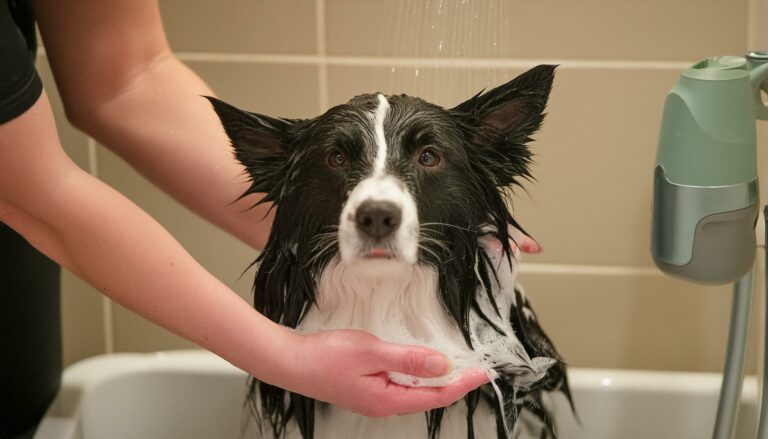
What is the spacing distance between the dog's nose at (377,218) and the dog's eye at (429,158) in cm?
6

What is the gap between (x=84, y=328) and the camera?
130 centimetres

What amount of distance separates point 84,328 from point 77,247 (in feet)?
2.11

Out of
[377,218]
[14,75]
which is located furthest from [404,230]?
[14,75]

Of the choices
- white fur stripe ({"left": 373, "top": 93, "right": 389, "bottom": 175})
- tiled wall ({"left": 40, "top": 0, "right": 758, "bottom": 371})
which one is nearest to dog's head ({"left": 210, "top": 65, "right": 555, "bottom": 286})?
white fur stripe ({"left": 373, "top": 93, "right": 389, "bottom": 175})

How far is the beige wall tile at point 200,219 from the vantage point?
3.69ft

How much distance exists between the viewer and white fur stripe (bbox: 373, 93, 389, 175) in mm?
652

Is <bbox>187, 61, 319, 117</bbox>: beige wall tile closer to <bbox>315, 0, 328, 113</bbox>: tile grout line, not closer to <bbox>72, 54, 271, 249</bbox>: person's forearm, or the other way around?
<bbox>315, 0, 328, 113</bbox>: tile grout line

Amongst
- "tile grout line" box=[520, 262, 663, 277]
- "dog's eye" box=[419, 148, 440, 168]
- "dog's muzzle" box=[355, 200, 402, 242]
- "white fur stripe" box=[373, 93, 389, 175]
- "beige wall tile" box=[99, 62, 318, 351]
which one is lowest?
"tile grout line" box=[520, 262, 663, 277]

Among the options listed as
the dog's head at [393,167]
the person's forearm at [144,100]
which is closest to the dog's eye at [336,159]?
the dog's head at [393,167]

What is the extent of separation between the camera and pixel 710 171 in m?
0.78

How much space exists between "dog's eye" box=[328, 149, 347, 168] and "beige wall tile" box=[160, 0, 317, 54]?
481mm

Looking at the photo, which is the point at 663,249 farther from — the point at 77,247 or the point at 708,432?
the point at 77,247

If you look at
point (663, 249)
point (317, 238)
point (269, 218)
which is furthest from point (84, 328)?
point (663, 249)

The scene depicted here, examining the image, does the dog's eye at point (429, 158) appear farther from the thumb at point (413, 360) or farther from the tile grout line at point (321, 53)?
the tile grout line at point (321, 53)
